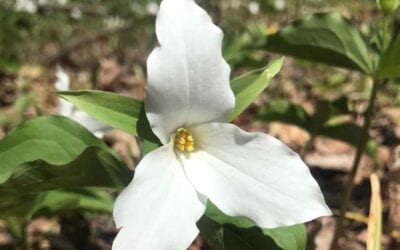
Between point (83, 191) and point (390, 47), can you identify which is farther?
point (83, 191)

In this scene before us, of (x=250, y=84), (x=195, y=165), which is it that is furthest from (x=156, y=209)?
(x=250, y=84)

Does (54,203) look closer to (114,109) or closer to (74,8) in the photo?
(114,109)

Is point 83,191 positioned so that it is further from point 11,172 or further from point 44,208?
point 11,172

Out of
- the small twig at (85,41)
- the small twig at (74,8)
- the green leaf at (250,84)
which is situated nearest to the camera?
the green leaf at (250,84)

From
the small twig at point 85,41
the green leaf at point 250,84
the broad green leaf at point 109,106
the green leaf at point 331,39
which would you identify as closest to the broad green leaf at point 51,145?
the broad green leaf at point 109,106

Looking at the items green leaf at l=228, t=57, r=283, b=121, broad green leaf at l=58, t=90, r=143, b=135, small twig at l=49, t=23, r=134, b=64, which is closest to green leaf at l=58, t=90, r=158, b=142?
broad green leaf at l=58, t=90, r=143, b=135

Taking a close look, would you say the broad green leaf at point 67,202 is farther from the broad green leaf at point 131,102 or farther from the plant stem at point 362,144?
the plant stem at point 362,144

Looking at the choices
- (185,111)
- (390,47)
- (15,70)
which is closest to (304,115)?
(390,47)
